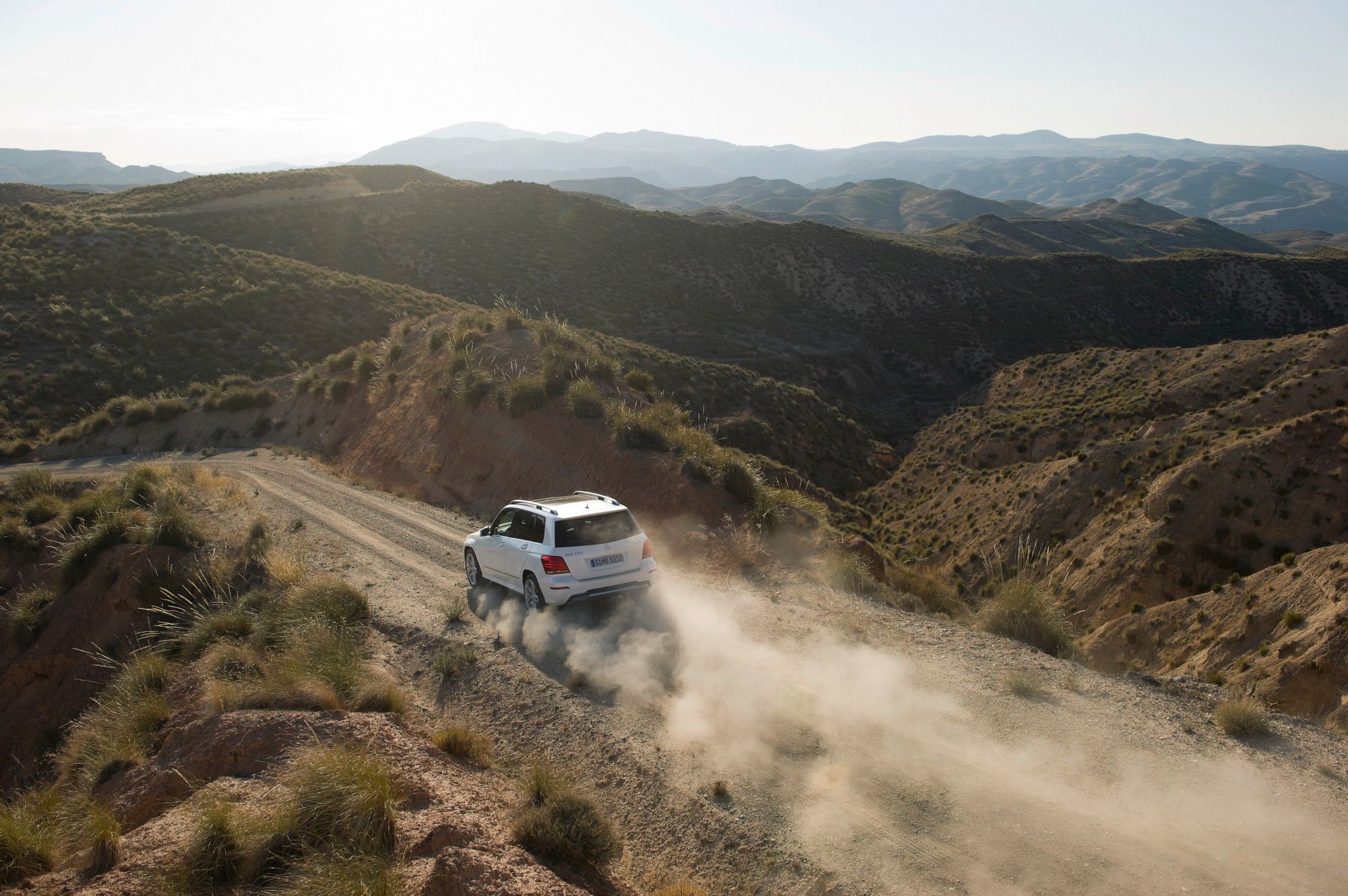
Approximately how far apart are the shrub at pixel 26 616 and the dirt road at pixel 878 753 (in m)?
9.02

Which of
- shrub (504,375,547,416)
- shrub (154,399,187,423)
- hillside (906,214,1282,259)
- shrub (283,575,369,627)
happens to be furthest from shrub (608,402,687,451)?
hillside (906,214,1282,259)

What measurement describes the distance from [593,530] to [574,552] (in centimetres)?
43

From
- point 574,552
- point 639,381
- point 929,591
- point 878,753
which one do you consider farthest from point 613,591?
point 639,381

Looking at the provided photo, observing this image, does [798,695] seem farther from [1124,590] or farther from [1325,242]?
[1325,242]

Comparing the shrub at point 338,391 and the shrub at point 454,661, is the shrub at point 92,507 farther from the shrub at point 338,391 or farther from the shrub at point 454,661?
the shrub at point 454,661

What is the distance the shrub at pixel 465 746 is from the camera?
311 inches

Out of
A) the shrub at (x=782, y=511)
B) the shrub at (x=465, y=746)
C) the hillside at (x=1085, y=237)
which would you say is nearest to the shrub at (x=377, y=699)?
the shrub at (x=465, y=746)

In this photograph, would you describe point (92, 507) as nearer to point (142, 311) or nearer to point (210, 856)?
point (210, 856)

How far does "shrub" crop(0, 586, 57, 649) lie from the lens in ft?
50.0

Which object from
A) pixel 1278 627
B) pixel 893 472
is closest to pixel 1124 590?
pixel 1278 627

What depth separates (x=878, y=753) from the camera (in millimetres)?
7320

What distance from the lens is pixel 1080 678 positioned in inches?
350

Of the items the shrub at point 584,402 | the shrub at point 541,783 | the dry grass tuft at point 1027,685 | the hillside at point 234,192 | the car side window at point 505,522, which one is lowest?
the shrub at point 541,783

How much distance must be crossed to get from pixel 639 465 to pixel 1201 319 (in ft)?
239
